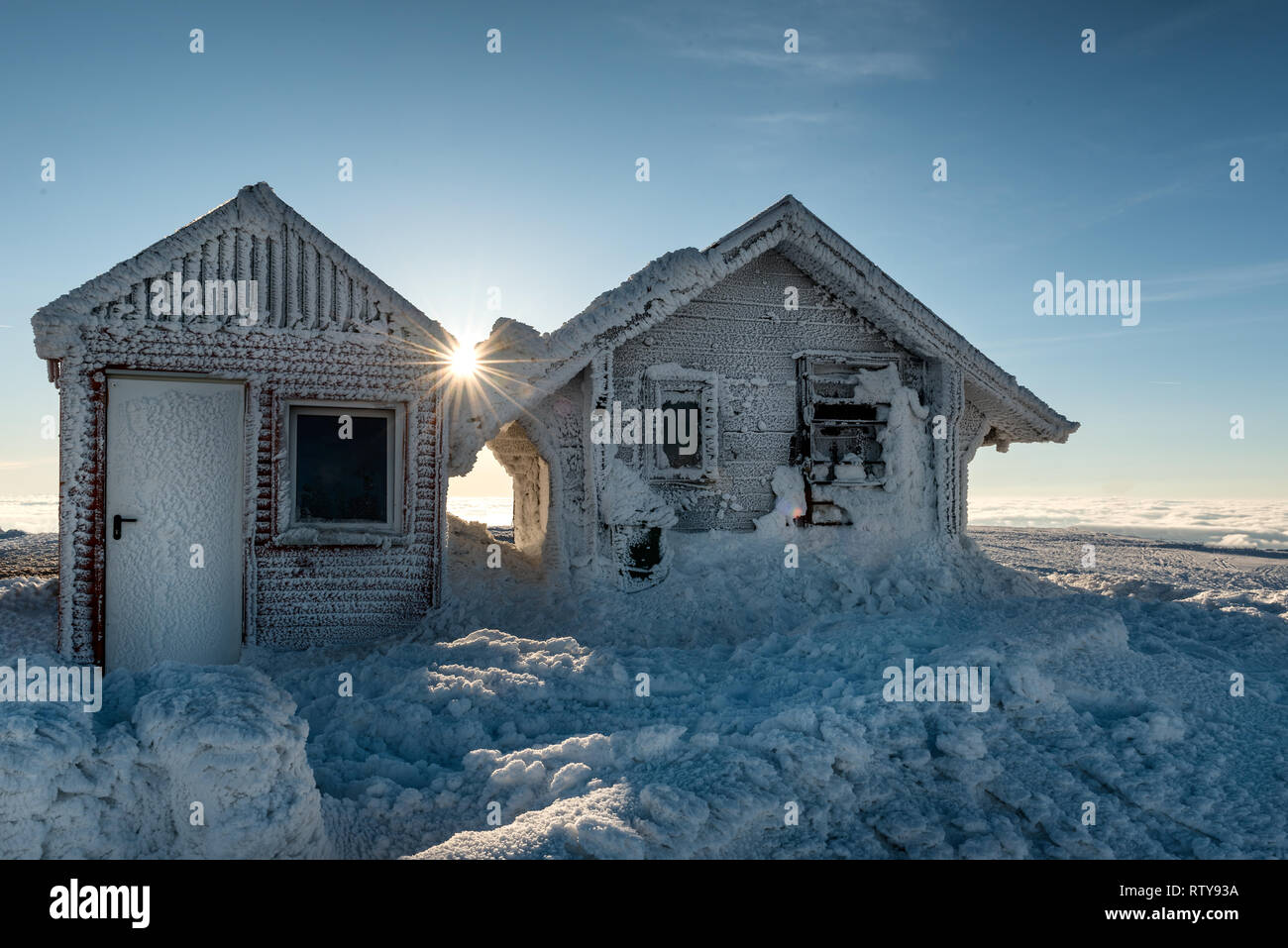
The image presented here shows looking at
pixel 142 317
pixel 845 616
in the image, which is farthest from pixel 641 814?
pixel 142 317

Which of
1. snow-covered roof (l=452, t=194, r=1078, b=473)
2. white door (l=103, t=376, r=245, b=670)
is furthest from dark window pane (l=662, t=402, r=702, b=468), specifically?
white door (l=103, t=376, r=245, b=670)

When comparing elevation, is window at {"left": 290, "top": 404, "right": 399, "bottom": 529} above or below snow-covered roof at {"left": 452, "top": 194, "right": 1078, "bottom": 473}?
below

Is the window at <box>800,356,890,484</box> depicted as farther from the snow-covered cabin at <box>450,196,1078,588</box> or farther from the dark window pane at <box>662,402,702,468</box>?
the dark window pane at <box>662,402,702,468</box>

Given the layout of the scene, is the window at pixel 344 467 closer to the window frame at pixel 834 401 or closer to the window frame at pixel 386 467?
the window frame at pixel 386 467

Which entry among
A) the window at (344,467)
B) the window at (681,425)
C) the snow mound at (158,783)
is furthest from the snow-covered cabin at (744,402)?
the snow mound at (158,783)

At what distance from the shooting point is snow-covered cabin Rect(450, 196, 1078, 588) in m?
10.7

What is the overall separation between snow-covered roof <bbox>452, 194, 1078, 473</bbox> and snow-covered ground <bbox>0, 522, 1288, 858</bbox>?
10.3 ft

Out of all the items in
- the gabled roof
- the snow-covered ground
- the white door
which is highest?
the gabled roof

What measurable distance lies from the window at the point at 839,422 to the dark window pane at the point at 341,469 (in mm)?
5504

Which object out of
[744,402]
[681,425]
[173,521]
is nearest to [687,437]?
[681,425]

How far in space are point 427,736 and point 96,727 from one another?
2.20 metres

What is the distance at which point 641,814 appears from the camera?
4.64 m

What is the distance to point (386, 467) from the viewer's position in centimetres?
937

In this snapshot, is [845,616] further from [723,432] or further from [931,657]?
[723,432]
